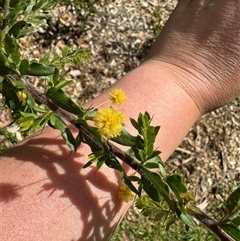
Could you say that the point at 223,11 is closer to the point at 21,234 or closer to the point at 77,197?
the point at 77,197

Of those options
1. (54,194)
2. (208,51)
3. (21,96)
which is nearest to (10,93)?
(21,96)

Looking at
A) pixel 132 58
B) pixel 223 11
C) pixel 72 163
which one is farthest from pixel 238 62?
pixel 72 163

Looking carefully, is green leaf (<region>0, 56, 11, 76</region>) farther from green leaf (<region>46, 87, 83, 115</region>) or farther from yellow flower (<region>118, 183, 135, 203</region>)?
yellow flower (<region>118, 183, 135, 203</region>)

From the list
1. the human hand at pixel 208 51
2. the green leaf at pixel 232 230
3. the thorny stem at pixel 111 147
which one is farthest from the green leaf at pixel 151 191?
the human hand at pixel 208 51

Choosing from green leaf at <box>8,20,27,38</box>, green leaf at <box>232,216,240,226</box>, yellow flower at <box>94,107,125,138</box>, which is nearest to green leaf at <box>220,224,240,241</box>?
green leaf at <box>232,216,240,226</box>

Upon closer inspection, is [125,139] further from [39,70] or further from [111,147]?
[39,70]

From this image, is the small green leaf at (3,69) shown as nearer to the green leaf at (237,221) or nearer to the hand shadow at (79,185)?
the hand shadow at (79,185)

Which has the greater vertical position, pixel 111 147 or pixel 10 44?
pixel 10 44
